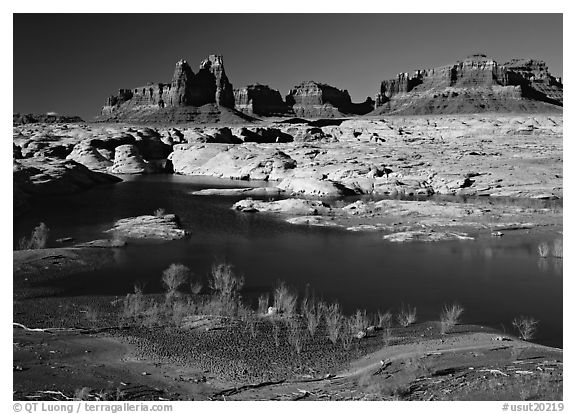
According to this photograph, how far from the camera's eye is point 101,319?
22031mm

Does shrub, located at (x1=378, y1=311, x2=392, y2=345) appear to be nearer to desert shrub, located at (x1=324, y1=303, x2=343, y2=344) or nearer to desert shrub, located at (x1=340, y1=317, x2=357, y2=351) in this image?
desert shrub, located at (x1=340, y1=317, x2=357, y2=351)

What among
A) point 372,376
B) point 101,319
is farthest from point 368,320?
point 101,319

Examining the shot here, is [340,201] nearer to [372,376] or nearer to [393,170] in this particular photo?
[393,170]

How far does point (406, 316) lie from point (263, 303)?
23.0 feet

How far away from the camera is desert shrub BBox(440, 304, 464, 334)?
73.3 ft

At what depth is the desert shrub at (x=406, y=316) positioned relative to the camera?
23014 millimetres

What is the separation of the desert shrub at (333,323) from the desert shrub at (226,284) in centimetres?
537

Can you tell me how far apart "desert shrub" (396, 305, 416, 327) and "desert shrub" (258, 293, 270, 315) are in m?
6.34

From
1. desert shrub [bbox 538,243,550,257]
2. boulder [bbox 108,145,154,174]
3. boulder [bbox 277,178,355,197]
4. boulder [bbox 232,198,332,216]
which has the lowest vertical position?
desert shrub [bbox 538,243,550,257]

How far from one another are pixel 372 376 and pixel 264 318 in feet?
24.1

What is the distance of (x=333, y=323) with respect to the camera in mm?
20984

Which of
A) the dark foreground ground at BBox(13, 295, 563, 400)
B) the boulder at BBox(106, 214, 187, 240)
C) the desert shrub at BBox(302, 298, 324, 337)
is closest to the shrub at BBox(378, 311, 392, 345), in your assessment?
the dark foreground ground at BBox(13, 295, 563, 400)

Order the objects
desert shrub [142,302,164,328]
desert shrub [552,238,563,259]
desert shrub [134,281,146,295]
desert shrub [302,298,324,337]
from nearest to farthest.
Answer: desert shrub [302,298,324,337]
desert shrub [142,302,164,328]
desert shrub [134,281,146,295]
desert shrub [552,238,563,259]

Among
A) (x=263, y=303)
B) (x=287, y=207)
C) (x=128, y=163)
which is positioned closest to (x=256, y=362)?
(x=263, y=303)
